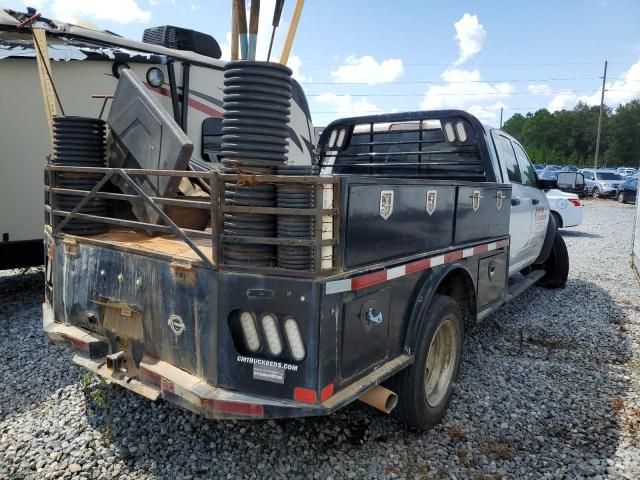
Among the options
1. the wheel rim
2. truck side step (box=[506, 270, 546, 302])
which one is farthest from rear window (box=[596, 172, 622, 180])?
the wheel rim

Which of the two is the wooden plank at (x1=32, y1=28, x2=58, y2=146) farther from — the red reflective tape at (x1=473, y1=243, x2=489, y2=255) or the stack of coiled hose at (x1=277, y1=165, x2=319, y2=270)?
the red reflective tape at (x1=473, y1=243, x2=489, y2=255)

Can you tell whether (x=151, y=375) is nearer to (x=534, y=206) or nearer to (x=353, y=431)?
(x=353, y=431)

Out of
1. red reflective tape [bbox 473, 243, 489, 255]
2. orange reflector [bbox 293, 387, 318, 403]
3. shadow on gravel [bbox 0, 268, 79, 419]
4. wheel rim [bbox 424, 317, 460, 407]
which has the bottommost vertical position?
shadow on gravel [bbox 0, 268, 79, 419]

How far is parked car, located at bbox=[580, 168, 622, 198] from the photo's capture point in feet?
95.3

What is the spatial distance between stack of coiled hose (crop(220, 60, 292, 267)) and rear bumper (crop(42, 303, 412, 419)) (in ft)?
2.15

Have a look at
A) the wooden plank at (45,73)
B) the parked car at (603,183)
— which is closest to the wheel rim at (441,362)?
the wooden plank at (45,73)

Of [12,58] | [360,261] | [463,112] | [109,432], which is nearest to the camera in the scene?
[360,261]

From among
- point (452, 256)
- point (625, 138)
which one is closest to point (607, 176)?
point (452, 256)

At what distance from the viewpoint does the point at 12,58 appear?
5633 millimetres

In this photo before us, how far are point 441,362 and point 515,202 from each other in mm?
2301

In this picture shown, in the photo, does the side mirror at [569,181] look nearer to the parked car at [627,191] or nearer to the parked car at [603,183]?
the parked car at [627,191]

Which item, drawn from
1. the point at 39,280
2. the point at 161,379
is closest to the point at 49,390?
the point at 161,379

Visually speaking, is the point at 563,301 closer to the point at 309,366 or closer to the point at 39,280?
the point at 309,366

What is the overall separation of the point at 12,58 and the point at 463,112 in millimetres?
4691
